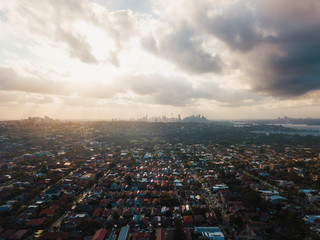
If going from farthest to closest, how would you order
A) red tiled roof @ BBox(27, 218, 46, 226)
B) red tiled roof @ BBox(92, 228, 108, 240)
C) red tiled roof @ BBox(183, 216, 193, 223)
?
red tiled roof @ BBox(183, 216, 193, 223), red tiled roof @ BBox(27, 218, 46, 226), red tiled roof @ BBox(92, 228, 108, 240)

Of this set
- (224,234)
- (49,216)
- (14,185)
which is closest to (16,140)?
(14,185)

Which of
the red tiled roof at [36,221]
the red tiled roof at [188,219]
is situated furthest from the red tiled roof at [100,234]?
the red tiled roof at [188,219]

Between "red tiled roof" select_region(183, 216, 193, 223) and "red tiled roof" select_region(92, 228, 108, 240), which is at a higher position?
"red tiled roof" select_region(183, 216, 193, 223)

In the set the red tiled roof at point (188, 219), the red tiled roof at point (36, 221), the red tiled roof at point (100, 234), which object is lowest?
the red tiled roof at point (36, 221)

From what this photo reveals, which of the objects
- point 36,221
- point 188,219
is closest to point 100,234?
point 36,221

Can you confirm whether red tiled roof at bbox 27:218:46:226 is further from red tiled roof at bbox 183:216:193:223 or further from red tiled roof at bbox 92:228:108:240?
red tiled roof at bbox 183:216:193:223

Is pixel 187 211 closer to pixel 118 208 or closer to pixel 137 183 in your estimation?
pixel 118 208

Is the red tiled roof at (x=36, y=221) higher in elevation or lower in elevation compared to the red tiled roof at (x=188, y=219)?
lower

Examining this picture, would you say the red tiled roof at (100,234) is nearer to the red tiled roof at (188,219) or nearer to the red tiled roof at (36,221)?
the red tiled roof at (36,221)

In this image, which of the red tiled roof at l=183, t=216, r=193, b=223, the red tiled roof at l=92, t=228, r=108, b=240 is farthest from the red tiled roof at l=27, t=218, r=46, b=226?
the red tiled roof at l=183, t=216, r=193, b=223

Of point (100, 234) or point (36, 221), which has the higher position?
point (100, 234)

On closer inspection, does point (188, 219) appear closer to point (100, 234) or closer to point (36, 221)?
point (100, 234)

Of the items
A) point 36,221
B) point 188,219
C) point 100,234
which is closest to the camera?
point 100,234

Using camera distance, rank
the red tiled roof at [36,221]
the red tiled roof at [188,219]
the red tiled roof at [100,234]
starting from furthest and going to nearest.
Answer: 1. the red tiled roof at [188,219]
2. the red tiled roof at [36,221]
3. the red tiled roof at [100,234]
